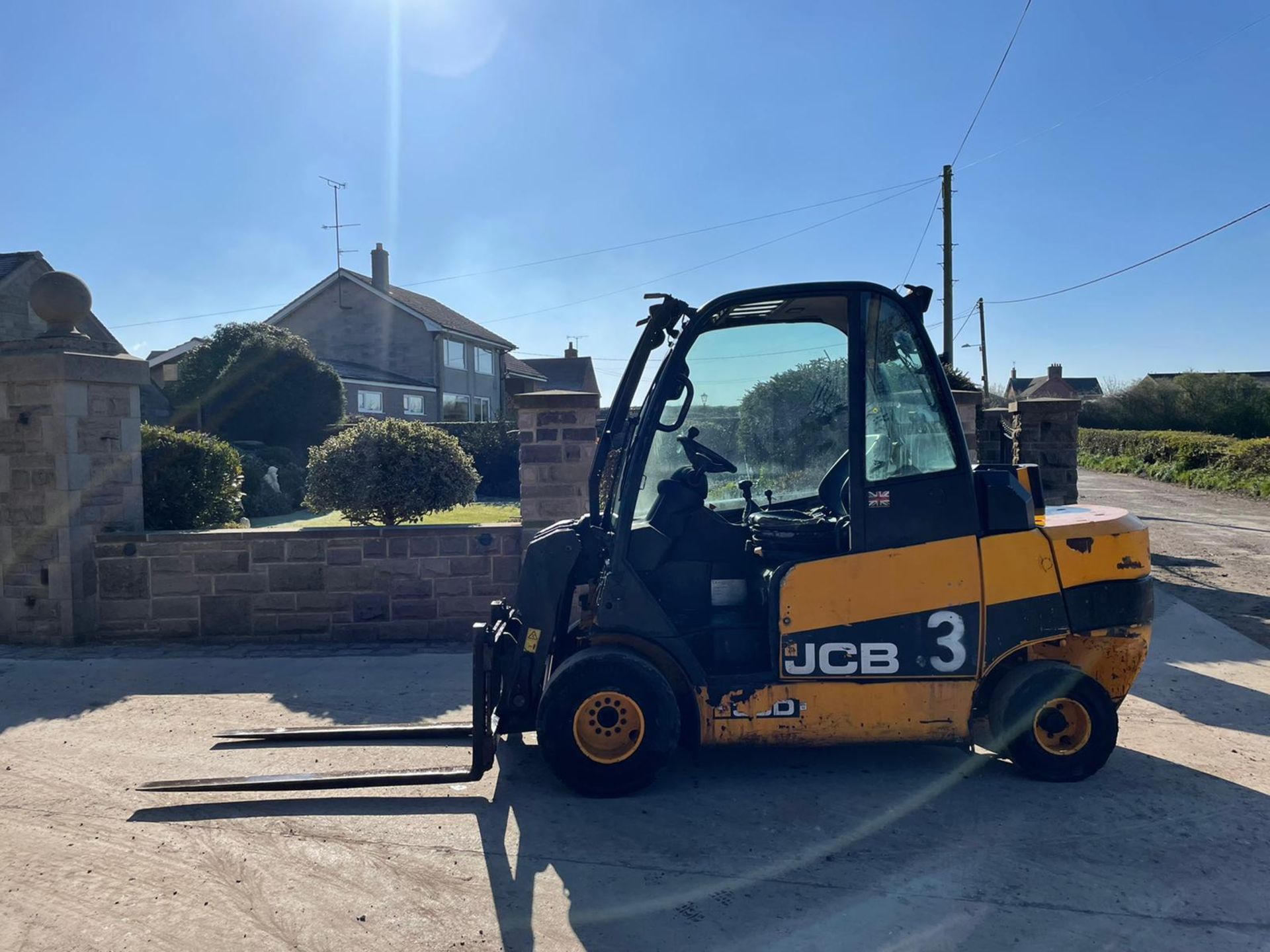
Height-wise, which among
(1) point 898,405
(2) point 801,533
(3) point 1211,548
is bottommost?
(3) point 1211,548

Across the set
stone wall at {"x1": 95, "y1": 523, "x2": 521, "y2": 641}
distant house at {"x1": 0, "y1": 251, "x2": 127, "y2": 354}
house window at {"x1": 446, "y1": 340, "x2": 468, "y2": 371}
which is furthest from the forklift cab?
house window at {"x1": 446, "y1": 340, "x2": 468, "y2": 371}

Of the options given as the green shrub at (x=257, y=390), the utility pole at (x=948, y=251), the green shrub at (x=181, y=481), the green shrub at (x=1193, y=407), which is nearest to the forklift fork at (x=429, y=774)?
the green shrub at (x=181, y=481)

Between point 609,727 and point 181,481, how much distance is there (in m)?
6.09

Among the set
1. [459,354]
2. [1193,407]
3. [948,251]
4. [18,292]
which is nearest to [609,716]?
[948,251]

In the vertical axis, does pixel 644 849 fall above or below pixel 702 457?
below

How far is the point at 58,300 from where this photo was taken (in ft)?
24.9

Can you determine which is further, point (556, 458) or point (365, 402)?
point (365, 402)

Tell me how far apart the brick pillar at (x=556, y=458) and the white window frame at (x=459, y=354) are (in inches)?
1144

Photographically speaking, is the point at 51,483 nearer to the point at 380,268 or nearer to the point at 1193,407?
the point at 380,268

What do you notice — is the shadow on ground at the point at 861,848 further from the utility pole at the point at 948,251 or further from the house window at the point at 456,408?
the house window at the point at 456,408

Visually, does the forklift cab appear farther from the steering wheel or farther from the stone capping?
the stone capping

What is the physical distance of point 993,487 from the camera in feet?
13.8

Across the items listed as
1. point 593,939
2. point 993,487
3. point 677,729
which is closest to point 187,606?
point 677,729

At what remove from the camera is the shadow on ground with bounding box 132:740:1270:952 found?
10.2 ft
